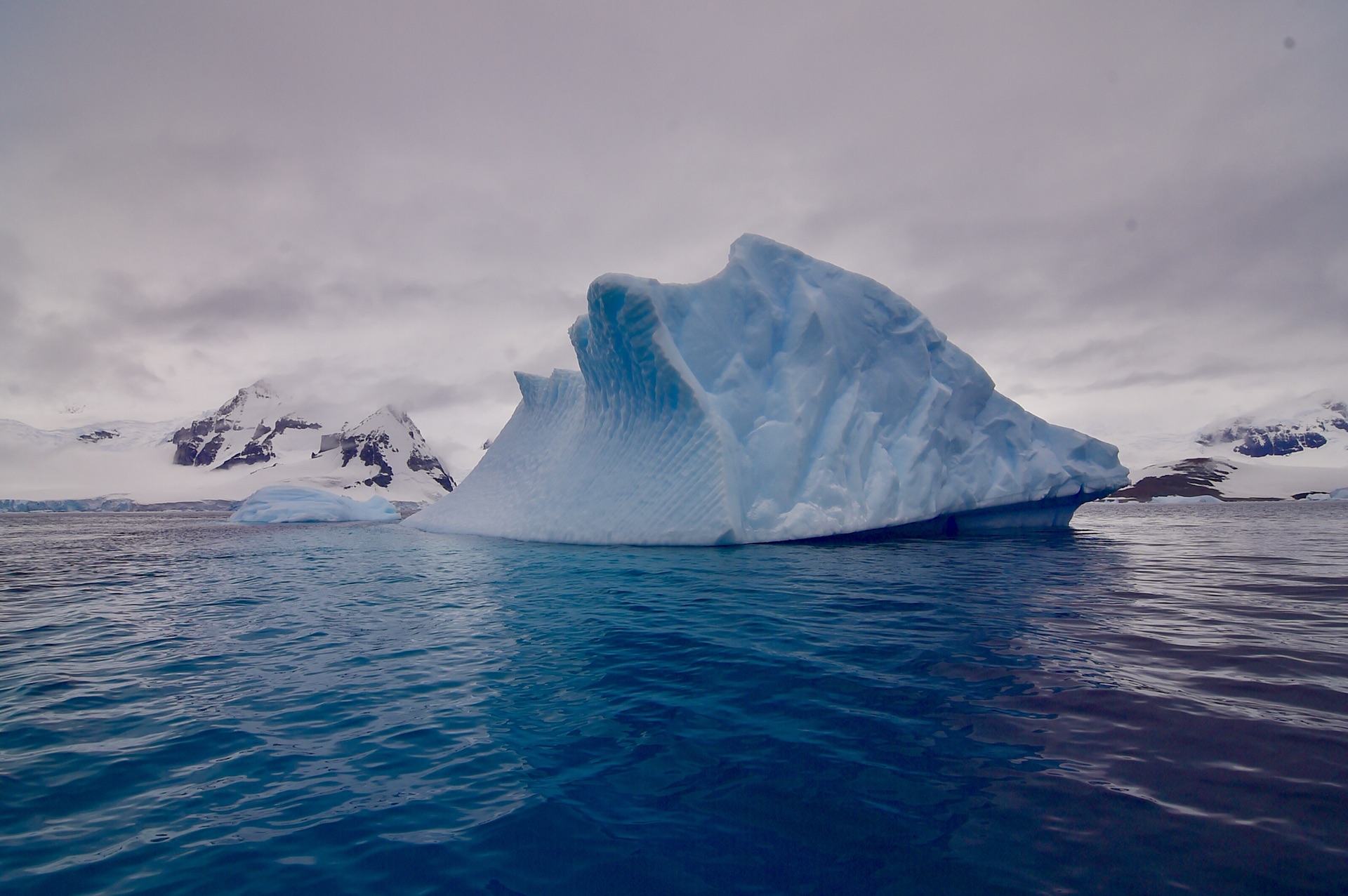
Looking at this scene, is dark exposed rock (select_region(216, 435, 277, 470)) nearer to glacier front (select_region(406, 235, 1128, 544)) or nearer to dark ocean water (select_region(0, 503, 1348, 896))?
glacier front (select_region(406, 235, 1128, 544))

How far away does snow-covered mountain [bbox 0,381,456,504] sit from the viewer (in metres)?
119

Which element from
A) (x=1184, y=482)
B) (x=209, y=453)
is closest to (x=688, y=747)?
(x=1184, y=482)

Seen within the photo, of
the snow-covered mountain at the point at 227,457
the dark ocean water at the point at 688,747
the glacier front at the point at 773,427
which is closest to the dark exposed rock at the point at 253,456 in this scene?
the snow-covered mountain at the point at 227,457

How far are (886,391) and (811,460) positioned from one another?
3.94m

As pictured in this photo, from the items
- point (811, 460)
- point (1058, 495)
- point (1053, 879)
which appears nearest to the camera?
point (1053, 879)

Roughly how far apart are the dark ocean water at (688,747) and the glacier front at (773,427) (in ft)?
25.2

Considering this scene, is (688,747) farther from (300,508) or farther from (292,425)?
(292,425)

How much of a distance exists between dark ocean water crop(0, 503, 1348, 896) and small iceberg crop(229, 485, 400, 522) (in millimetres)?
35545

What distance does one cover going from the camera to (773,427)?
54.4ft

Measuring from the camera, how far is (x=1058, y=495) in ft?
70.0

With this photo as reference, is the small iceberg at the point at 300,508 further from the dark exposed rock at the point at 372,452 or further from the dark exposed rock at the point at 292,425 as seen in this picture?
the dark exposed rock at the point at 292,425

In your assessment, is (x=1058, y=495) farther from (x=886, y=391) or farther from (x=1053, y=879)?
(x=1053, y=879)

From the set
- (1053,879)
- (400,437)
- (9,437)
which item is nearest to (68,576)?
(1053,879)

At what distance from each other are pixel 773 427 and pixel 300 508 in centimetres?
3546
